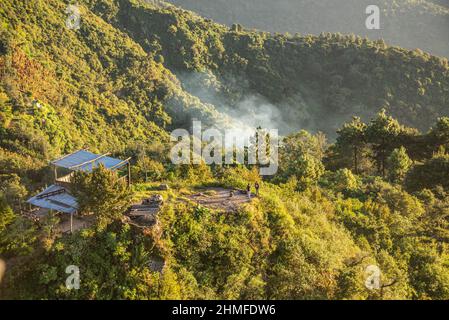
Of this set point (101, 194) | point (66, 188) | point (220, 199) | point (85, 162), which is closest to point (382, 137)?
point (220, 199)

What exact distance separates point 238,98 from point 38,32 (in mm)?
39644

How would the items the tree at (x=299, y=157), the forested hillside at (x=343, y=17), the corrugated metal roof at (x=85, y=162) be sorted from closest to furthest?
1. the corrugated metal roof at (x=85, y=162)
2. the tree at (x=299, y=157)
3. the forested hillside at (x=343, y=17)

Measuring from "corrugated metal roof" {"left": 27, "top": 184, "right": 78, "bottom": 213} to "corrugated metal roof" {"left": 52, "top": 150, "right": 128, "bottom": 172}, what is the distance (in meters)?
1.22

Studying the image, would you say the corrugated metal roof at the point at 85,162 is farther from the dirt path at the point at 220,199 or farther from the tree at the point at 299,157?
the tree at the point at 299,157

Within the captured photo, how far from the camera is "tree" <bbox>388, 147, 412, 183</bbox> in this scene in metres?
38.2

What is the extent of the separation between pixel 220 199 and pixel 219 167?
818 centimetres

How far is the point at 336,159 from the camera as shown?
4675 cm

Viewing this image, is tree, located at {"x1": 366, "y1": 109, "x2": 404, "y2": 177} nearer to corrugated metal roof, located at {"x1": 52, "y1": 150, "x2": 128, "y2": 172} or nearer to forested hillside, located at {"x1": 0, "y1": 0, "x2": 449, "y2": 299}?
forested hillside, located at {"x1": 0, "y1": 0, "x2": 449, "y2": 299}

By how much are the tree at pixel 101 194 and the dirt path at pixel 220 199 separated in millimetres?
4507

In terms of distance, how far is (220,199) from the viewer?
2270cm

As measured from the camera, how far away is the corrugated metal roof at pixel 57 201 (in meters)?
19.4

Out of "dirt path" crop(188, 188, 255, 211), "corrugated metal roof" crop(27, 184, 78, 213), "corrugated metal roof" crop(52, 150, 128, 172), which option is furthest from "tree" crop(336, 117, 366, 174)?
"corrugated metal roof" crop(27, 184, 78, 213)

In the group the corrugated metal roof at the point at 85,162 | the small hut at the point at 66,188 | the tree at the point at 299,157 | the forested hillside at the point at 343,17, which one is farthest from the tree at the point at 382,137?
the forested hillside at the point at 343,17
